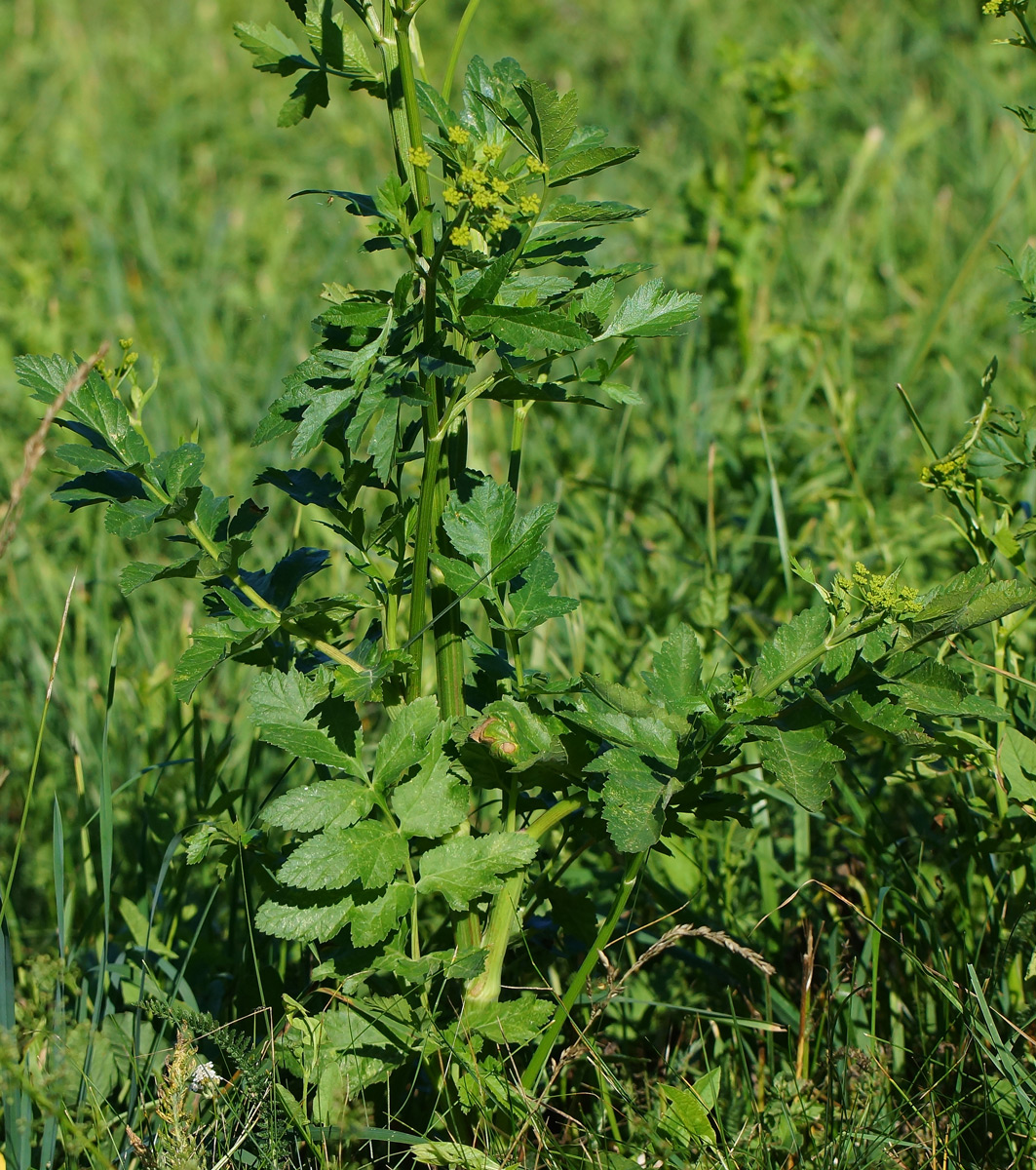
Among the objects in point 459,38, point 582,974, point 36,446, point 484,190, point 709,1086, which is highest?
point 459,38

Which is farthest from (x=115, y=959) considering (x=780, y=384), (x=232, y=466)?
(x=780, y=384)

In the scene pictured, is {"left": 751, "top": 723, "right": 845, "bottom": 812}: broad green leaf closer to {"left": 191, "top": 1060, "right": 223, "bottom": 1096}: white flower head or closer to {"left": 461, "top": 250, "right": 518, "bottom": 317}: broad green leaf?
{"left": 461, "top": 250, "right": 518, "bottom": 317}: broad green leaf

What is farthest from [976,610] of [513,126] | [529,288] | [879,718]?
[513,126]

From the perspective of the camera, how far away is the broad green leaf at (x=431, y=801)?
4.56 feet

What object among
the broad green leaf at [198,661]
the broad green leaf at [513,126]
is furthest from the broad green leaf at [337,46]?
the broad green leaf at [198,661]

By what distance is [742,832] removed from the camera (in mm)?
2076

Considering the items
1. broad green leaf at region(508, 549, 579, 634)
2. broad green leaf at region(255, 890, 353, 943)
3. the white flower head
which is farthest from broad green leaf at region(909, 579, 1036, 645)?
the white flower head

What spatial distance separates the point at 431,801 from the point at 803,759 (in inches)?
17.3

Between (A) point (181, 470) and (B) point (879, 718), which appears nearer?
(B) point (879, 718)

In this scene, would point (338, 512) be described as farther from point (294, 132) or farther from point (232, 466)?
point (294, 132)

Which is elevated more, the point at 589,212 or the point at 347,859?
the point at 589,212

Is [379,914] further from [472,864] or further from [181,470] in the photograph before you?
[181,470]

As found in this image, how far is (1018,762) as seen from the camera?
5.15ft

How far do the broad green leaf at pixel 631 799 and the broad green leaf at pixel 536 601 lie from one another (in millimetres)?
206
